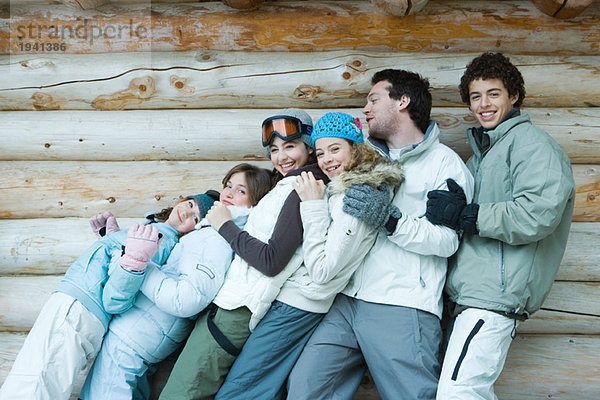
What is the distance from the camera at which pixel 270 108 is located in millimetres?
4699

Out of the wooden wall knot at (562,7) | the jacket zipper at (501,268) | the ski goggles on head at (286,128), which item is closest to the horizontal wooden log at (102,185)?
the ski goggles on head at (286,128)

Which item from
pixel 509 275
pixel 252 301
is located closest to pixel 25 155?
pixel 252 301

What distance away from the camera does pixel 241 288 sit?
11.3 feet

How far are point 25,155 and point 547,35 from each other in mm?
4788

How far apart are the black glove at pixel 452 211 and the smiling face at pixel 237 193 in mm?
1346

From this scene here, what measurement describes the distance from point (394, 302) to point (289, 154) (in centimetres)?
133

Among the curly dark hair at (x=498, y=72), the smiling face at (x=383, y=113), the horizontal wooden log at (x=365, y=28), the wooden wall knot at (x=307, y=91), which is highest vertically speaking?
the horizontal wooden log at (x=365, y=28)

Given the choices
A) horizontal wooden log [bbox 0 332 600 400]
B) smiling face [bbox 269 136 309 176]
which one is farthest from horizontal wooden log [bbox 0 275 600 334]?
smiling face [bbox 269 136 309 176]

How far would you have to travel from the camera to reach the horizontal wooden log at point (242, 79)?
4.55 metres

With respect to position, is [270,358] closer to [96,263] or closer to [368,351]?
[368,351]

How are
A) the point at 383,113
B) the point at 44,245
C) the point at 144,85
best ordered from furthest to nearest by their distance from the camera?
the point at 144,85
the point at 44,245
the point at 383,113

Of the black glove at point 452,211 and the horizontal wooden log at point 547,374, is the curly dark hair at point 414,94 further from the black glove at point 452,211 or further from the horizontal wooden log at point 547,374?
the horizontal wooden log at point 547,374

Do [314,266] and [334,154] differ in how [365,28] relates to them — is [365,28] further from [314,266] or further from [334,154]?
[314,266]

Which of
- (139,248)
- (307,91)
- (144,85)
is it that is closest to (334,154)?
(307,91)
